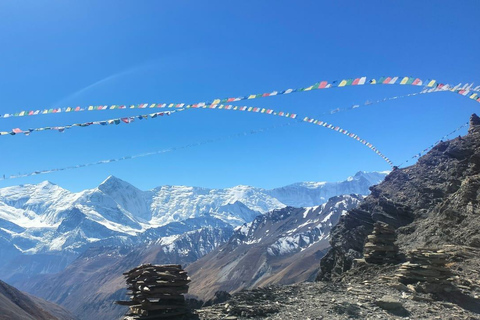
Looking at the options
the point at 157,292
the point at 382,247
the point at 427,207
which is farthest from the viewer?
the point at 427,207

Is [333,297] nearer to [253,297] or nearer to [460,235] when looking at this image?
[253,297]

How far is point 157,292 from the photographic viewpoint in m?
13.4

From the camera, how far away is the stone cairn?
13.3m

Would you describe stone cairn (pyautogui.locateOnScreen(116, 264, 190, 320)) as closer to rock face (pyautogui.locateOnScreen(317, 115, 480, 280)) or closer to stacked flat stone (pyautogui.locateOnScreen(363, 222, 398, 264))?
stacked flat stone (pyautogui.locateOnScreen(363, 222, 398, 264))

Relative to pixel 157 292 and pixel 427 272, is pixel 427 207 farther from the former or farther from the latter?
pixel 157 292

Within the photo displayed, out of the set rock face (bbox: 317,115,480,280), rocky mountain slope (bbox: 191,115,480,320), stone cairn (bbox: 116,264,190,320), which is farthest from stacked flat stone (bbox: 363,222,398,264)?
stone cairn (bbox: 116,264,190,320)

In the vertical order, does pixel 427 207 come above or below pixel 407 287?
above

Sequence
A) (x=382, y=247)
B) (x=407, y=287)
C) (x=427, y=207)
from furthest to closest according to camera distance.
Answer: (x=427, y=207)
(x=382, y=247)
(x=407, y=287)

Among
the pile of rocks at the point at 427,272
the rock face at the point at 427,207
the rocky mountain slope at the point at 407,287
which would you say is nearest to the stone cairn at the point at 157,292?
the rocky mountain slope at the point at 407,287

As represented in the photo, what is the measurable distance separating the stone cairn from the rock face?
54.9 ft

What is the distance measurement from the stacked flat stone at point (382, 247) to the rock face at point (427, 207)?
5.27 metres

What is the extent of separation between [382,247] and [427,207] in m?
25.6

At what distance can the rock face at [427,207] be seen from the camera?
2895 centimetres

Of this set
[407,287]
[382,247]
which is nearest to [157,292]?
[407,287]
